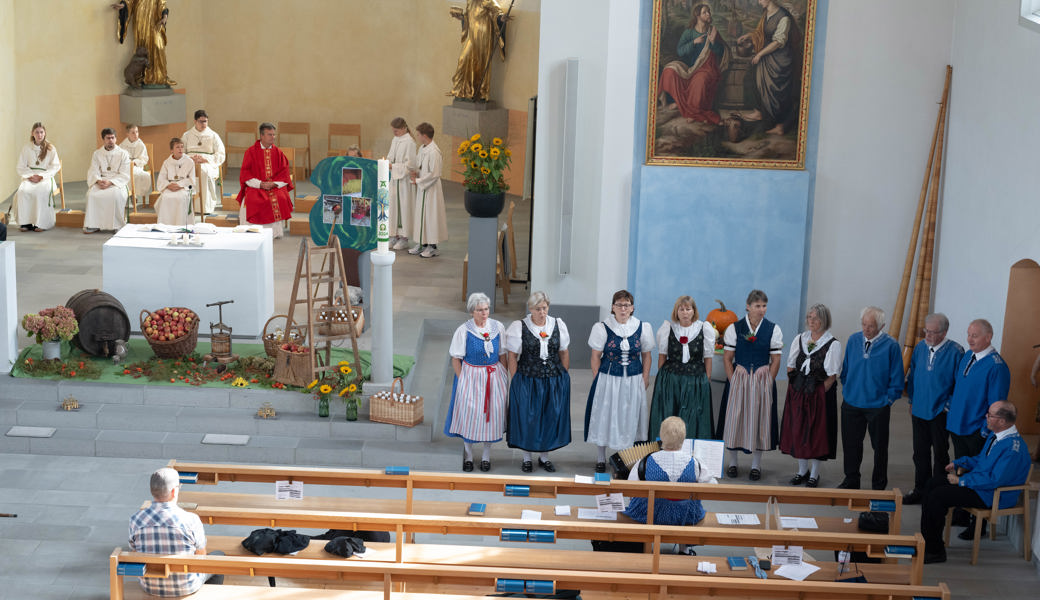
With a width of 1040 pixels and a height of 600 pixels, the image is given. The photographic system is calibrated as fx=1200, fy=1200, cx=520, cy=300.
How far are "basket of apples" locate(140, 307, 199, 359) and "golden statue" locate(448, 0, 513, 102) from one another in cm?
932

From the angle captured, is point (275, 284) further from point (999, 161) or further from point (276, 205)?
point (999, 161)

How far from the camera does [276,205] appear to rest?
50.2ft

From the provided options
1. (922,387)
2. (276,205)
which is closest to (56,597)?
(922,387)

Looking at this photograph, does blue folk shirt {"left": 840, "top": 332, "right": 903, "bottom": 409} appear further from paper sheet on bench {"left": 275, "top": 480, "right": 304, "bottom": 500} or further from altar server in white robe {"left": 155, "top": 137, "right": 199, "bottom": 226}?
altar server in white robe {"left": 155, "top": 137, "right": 199, "bottom": 226}

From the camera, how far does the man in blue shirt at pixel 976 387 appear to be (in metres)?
8.88

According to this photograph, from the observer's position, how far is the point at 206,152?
17812mm

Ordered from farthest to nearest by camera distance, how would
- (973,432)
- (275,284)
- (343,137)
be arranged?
(343,137) < (275,284) < (973,432)

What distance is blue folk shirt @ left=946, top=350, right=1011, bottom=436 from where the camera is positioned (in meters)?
8.87

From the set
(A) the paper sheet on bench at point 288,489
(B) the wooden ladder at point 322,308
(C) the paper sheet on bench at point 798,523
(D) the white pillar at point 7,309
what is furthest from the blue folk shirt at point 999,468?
(D) the white pillar at point 7,309

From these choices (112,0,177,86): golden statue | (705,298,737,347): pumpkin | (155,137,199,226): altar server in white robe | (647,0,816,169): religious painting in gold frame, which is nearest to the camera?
(705,298,737,347): pumpkin

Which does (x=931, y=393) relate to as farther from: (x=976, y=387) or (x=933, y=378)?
(x=976, y=387)

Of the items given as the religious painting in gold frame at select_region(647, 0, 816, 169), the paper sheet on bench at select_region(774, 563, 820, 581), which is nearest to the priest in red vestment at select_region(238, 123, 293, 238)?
the religious painting in gold frame at select_region(647, 0, 816, 169)

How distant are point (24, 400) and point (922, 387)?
25.4 ft

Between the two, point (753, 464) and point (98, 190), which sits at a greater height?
point (98, 190)
